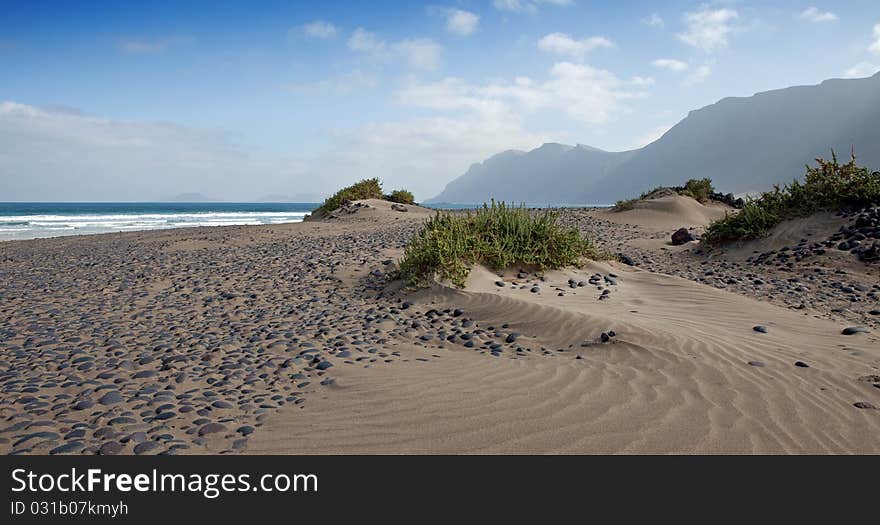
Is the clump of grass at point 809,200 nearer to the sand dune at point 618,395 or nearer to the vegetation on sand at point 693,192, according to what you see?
the sand dune at point 618,395

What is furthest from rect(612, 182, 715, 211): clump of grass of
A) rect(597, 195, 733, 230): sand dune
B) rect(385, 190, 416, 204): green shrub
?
rect(385, 190, 416, 204): green shrub

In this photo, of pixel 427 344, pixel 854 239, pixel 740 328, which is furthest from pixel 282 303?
pixel 854 239

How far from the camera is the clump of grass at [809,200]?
991 centimetres

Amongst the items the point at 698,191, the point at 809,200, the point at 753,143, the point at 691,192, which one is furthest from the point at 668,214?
the point at 753,143

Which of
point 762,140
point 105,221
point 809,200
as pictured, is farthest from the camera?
point 762,140

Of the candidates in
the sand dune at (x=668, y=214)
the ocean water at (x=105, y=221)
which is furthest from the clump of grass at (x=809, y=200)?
the ocean water at (x=105, y=221)

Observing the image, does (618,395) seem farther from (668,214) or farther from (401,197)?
(401,197)

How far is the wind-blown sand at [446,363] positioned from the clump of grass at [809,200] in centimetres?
220

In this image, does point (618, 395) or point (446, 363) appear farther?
point (446, 363)

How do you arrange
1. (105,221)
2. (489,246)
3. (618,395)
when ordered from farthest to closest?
(105,221) → (489,246) → (618,395)

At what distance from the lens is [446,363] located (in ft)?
14.6

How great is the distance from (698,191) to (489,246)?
18.0 metres
